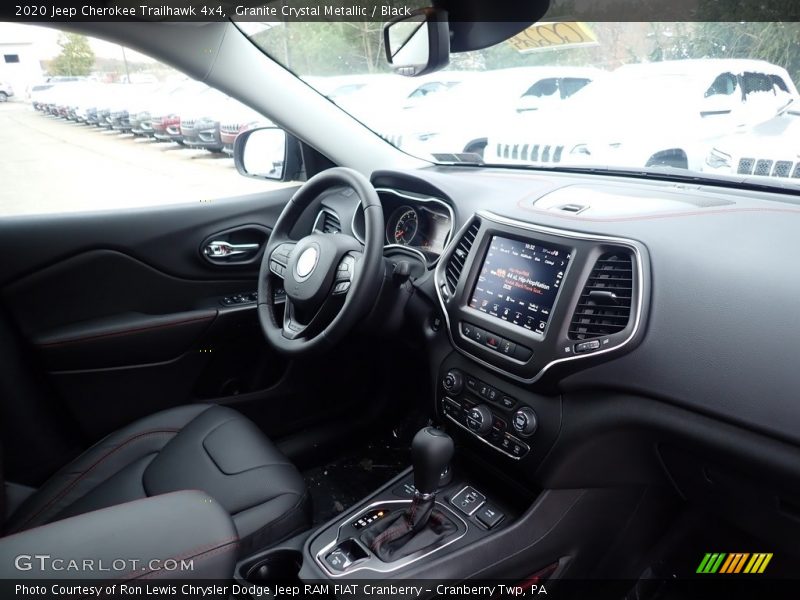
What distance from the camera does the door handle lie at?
234cm

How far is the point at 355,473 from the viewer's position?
2387 mm

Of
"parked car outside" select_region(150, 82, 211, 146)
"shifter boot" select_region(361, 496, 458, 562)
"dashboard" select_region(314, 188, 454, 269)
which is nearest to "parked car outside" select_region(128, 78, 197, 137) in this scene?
"parked car outside" select_region(150, 82, 211, 146)

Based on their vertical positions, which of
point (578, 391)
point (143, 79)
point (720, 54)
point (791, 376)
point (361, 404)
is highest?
point (720, 54)

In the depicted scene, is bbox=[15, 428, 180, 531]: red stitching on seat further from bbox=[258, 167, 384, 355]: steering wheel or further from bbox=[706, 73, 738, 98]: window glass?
bbox=[706, 73, 738, 98]: window glass

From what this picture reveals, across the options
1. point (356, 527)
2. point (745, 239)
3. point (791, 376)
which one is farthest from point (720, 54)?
point (356, 527)

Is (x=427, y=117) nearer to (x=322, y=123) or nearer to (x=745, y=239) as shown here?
(x=322, y=123)

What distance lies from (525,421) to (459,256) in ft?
1.58

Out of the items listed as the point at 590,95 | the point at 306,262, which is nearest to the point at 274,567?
the point at 306,262

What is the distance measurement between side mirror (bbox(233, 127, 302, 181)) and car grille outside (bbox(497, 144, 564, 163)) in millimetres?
815

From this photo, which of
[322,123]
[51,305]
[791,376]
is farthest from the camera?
[322,123]

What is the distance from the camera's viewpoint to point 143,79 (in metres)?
2.10

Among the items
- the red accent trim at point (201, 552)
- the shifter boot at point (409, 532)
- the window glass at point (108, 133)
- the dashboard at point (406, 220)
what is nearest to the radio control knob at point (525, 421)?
the shifter boot at point (409, 532)

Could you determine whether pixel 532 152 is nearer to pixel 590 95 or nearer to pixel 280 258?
pixel 590 95

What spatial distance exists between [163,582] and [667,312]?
1034 mm
